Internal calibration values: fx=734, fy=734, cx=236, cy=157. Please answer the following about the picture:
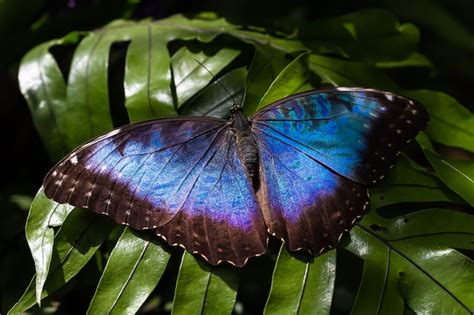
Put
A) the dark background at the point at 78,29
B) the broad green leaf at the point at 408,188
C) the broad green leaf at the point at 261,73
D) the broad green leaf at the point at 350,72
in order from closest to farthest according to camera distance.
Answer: the broad green leaf at the point at 408,188
the broad green leaf at the point at 261,73
the broad green leaf at the point at 350,72
the dark background at the point at 78,29

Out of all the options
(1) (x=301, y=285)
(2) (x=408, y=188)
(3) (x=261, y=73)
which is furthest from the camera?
(3) (x=261, y=73)

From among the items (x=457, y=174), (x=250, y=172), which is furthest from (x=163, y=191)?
(x=457, y=174)

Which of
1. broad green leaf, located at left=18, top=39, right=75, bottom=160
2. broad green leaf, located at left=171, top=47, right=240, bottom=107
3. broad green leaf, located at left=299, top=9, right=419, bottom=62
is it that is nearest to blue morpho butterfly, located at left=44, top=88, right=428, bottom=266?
broad green leaf, located at left=171, top=47, right=240, bottom=107

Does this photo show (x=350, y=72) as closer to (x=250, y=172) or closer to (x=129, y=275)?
(x=250, y=172)

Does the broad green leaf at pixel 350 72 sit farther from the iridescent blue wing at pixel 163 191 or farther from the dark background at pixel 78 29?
the iridescent blue wing at pixel 163 191

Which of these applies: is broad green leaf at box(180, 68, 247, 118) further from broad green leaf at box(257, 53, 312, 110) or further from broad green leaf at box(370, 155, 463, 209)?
broad green leaf at box(370, 155, 463, 209)

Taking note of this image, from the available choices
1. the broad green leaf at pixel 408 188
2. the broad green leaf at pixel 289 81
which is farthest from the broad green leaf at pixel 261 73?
the broad green leaf at pixel 408 188
